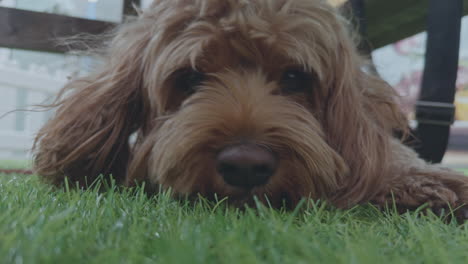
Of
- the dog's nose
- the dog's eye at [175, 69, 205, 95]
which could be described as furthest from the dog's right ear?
the dog's nose

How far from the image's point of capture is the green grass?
1086mm

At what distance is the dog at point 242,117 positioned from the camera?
6.62ft

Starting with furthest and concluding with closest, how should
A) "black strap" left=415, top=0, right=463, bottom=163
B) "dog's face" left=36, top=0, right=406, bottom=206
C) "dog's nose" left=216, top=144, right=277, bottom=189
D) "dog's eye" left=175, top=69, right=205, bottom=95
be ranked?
1. "black strap" left=415, top=0, right=463, bottom=163
2. "dog's eye" left=175, top=69, right=205, bottom=95
3. "dog's face" left=36, top=0, right=406, bottom=206
4. "dog's nose" left=216, top=144, right=277, bottom=189

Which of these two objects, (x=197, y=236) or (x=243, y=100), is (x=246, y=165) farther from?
(x=197, y=236)

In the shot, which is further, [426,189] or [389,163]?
[389,163]

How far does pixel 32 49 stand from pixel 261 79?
3.18 meters

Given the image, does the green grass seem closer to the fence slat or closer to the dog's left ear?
the dog's left ear

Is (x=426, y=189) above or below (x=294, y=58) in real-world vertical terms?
below

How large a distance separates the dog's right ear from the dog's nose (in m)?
0.94

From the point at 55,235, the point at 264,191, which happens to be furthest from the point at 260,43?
the point at 55,235

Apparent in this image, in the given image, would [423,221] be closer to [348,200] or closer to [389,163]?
[348,200]

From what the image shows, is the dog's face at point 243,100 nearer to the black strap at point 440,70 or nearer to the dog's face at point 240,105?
the dog's face at point 240,105

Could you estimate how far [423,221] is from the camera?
1.82 m

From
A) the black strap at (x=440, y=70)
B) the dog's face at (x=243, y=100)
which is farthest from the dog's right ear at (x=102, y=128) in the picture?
the black strap at (x=440, y=70)
